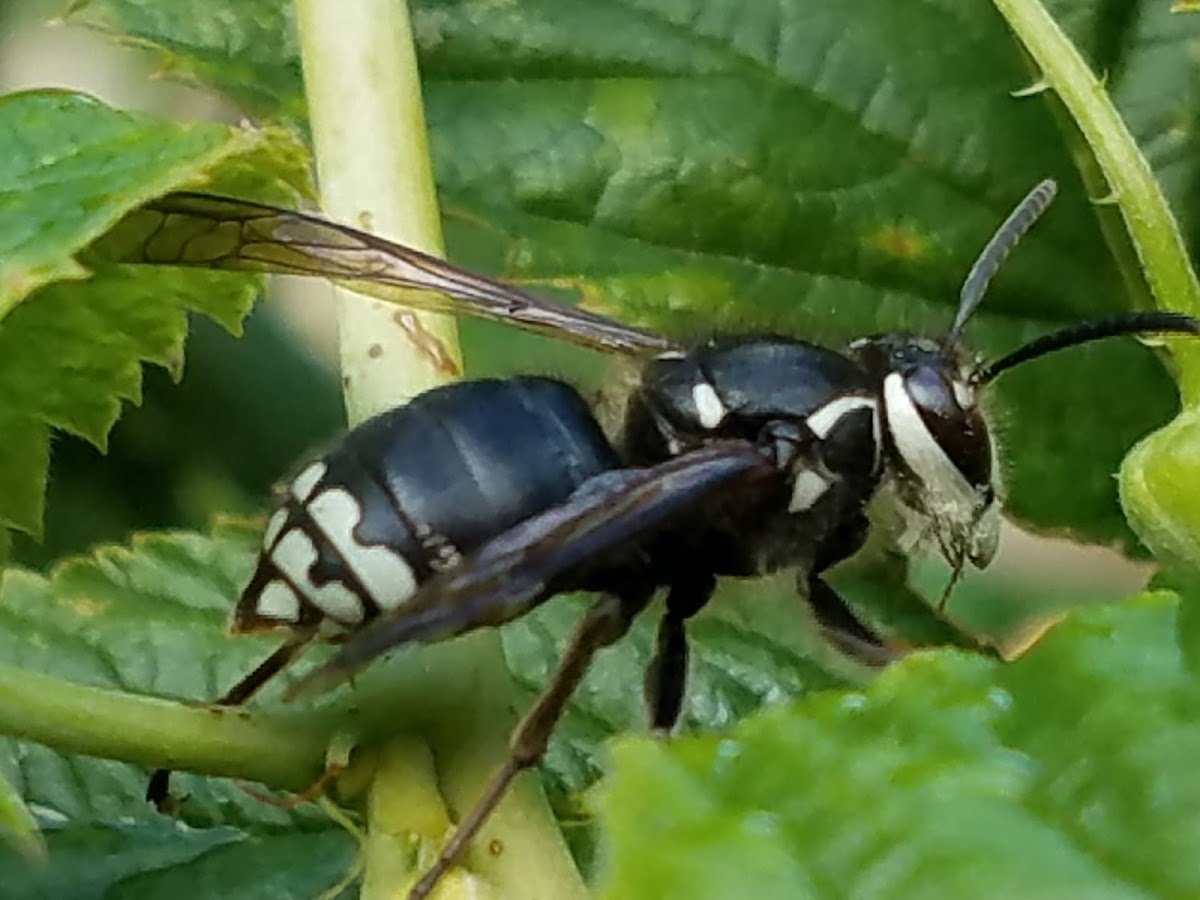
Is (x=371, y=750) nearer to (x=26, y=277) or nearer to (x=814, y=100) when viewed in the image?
(x=26, y=277)

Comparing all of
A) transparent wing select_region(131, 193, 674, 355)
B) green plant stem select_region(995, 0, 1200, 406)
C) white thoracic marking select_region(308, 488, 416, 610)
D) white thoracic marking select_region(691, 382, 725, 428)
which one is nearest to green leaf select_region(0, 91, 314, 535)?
transparent wing select_region(131, 193, 674, 355)

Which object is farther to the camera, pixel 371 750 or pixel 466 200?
pixel 466 200

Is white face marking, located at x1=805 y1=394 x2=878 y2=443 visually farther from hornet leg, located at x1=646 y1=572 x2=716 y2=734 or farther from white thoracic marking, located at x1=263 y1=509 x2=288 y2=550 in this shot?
white thoracic marking, located at x1=263 y1=509 x2=288 y2=550

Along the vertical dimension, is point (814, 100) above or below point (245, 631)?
above

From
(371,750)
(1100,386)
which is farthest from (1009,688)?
(1100,386)

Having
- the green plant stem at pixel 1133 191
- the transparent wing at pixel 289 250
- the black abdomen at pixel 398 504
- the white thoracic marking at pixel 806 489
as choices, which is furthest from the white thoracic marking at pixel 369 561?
the green plant stem at pixel 1133 191

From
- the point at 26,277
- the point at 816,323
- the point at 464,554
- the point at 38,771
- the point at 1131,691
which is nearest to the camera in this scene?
the point at 1131,691
